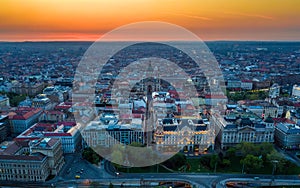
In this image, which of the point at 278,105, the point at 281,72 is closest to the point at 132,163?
the point at 278,105

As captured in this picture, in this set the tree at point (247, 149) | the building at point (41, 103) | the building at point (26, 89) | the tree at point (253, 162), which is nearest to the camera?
the tree at point (253, 162)

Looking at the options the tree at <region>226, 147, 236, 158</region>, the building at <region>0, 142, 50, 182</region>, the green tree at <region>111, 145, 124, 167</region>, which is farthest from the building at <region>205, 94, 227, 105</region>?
the building at <region>0, 142, 50, 182</region>

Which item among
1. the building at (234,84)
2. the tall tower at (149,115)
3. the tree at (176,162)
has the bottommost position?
the tree at (176,162)

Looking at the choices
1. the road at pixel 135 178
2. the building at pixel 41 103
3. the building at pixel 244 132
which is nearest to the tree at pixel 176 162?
the road at pixel 135 178

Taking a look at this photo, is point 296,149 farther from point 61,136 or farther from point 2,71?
point 2,71

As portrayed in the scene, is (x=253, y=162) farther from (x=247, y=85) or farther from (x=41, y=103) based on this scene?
(x=247, y=85)

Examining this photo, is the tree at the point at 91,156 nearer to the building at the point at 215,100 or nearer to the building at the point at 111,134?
the building at the point at 111,134

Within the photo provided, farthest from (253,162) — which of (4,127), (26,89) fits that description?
(26,89)
